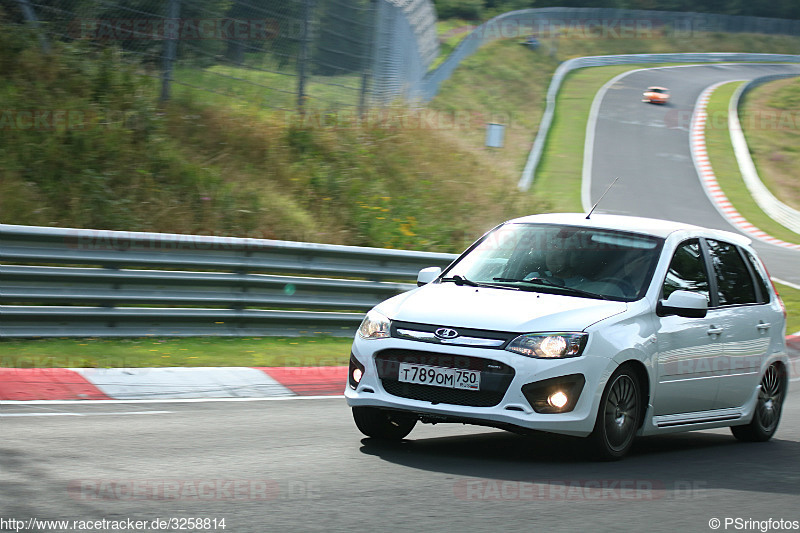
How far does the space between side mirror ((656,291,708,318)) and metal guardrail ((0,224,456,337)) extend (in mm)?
5840

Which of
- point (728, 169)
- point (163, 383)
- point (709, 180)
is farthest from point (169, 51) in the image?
point (728, 169)

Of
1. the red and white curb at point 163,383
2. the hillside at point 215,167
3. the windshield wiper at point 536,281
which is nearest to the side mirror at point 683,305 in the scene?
the windshield wiper at point 536,281

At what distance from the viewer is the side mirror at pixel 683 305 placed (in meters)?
7.24

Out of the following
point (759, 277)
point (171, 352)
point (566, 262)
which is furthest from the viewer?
point (171, 352)

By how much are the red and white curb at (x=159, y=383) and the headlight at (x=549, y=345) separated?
12.4 feet

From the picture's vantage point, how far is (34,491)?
532 cm

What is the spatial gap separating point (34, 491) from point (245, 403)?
3.90m

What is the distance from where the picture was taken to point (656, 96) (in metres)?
58.5

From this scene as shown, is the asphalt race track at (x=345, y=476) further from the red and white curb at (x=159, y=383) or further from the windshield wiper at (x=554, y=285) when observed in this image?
the windshield wiper at (x=554, y=285)

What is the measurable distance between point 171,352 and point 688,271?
5.48 metres

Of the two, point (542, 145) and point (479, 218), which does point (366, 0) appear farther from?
point (542, 145)

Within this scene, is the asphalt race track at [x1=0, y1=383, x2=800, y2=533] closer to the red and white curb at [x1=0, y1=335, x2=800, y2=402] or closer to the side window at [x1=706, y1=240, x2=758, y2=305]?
the red and white curb at [x1=0, y1=335, x2=800, y2=402]

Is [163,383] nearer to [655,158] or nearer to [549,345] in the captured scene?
[549,345]

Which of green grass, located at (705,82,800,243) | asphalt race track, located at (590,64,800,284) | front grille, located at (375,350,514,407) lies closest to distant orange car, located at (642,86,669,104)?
asphalt race track, located at (590,64,800,284)
